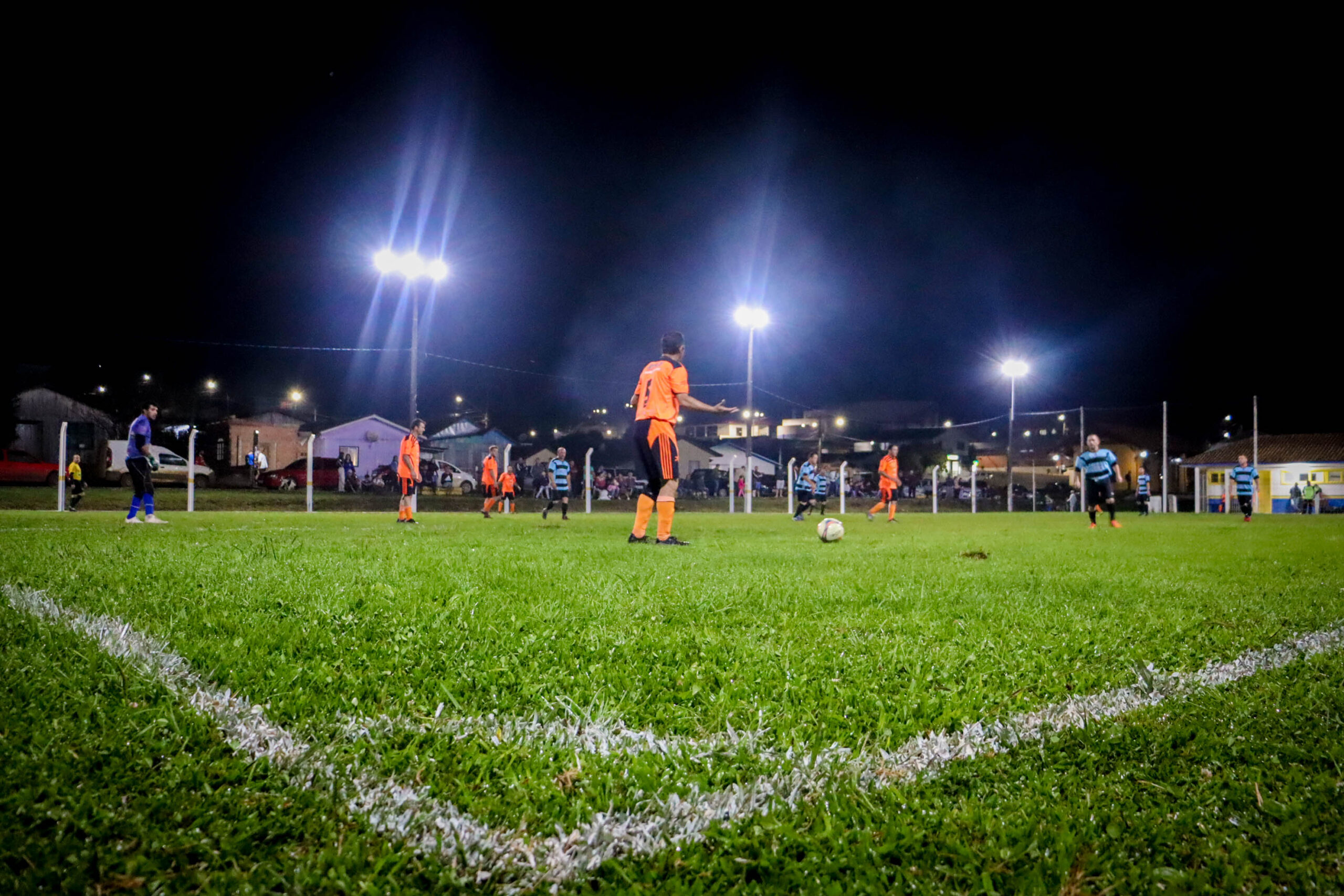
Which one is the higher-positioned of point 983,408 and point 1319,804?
point 983,408

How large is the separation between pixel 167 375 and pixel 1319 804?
159ft

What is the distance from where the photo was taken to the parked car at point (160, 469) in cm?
2742

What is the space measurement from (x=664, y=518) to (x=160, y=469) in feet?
86.4

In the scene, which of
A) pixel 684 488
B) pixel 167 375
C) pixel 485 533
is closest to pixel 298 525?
pixel 485 533

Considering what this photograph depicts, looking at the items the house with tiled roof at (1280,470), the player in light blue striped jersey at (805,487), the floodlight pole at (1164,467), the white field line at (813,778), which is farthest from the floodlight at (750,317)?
the house with tiled roof at (1280,470)

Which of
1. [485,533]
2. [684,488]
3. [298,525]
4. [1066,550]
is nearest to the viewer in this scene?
[1066,550]

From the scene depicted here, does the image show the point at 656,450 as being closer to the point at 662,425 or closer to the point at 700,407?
the point at 662,425

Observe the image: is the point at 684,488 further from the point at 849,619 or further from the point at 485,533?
the point at 849,619

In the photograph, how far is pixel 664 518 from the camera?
838 cm

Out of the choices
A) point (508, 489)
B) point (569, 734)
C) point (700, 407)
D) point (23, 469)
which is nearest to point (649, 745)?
point (569, 734)

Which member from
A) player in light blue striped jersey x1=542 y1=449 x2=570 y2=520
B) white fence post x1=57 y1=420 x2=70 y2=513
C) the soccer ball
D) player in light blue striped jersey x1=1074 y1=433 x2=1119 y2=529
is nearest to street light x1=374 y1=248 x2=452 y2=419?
player in light blue striped jersey x1=542 y1=449 x2=570 y2=520

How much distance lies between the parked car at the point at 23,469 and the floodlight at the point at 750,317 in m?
24.8

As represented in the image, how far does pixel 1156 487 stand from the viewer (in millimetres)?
59469

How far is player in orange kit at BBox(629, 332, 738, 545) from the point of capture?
326 inches
